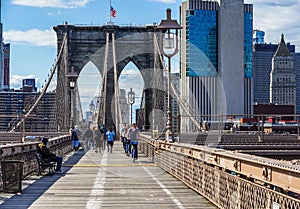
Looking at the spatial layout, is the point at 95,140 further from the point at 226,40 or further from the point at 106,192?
the point at 226,40

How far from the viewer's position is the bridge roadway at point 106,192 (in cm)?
1139

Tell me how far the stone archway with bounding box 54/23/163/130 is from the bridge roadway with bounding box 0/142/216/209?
57.2 metres

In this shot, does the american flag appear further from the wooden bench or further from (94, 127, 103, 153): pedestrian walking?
the wooden bench

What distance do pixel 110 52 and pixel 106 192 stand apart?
68252mm

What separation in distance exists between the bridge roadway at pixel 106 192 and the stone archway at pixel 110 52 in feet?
188

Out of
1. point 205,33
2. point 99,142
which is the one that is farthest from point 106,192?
point 205,33

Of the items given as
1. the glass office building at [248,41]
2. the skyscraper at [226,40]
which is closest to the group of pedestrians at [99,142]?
the skyscraper at [226,40]

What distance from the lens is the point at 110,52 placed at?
80.9 metres

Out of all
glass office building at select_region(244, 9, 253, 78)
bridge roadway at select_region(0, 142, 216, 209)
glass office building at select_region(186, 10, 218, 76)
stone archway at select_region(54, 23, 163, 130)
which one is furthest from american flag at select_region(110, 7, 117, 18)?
glass office building at select_region(244, 9, 253, 78)

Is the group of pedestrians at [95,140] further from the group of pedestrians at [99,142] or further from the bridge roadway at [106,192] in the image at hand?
the bridge roadway at [106,192]

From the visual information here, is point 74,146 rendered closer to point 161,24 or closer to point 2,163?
point 161,24

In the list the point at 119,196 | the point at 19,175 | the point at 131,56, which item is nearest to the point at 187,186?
the point at 119,196

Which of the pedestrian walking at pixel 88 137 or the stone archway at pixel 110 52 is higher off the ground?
the stone archway at pixel 110 52

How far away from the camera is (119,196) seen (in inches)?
499
